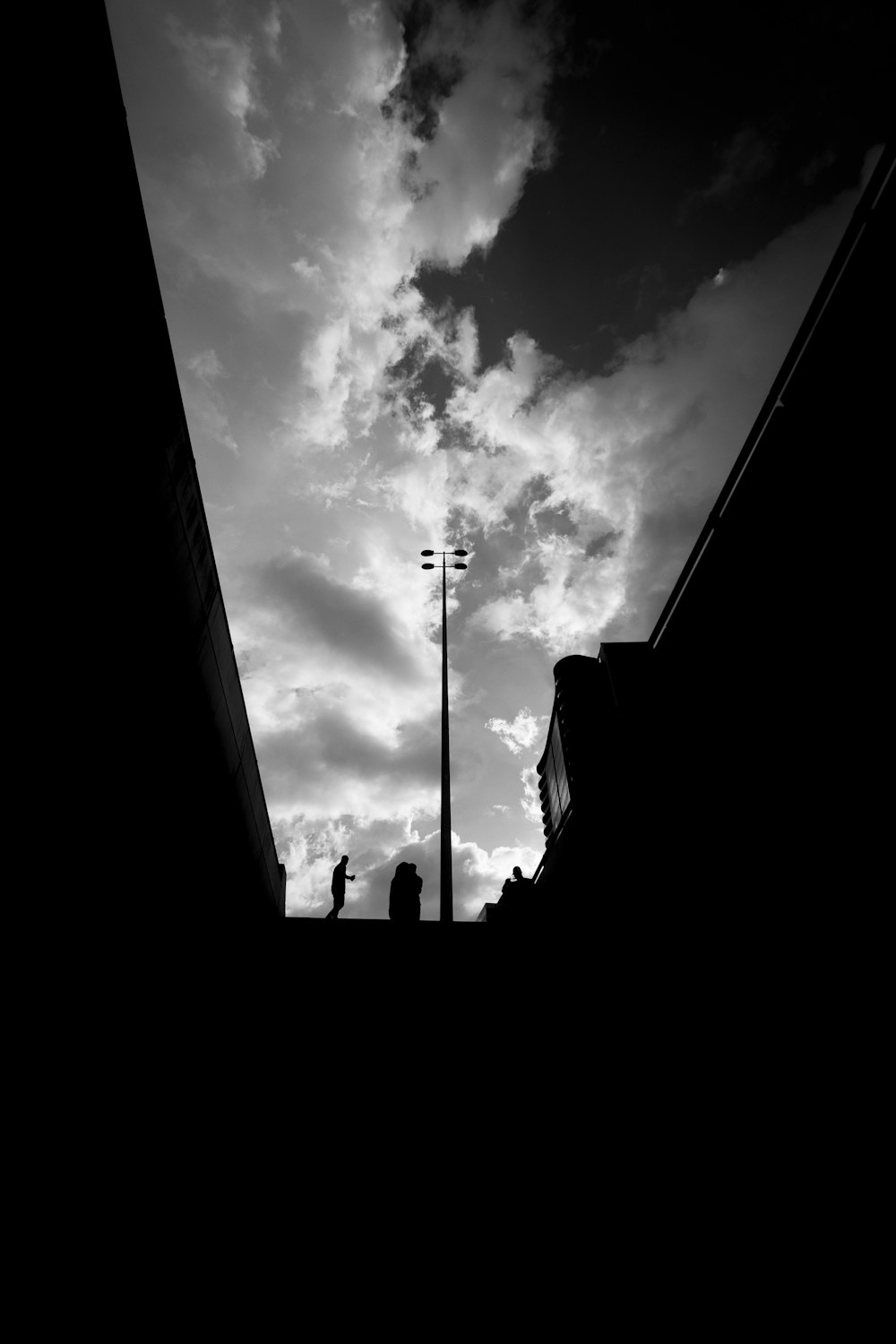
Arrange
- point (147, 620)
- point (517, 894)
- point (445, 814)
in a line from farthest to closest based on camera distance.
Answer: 1. point (517, 894)
2. point (445, 814)
3. point (147, 620)

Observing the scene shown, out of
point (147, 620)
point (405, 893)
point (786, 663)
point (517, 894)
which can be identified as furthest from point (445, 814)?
point (786, 663)

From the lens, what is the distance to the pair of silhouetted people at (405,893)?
10508 mm

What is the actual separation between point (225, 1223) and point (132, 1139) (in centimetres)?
100

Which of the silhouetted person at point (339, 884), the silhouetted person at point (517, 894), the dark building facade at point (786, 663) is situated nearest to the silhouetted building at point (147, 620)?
the silhouetted person at point (339, 884)

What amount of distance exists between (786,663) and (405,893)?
26.0 ft

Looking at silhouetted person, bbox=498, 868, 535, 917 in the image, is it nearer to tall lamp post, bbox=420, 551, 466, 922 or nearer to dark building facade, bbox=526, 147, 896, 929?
tall lamp post, bbox=420, 551, 466, 922

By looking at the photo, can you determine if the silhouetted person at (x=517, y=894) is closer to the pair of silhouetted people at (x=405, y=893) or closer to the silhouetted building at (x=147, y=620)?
the pair of silhouetted people at (x=405, y=893)

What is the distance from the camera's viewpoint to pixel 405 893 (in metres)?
10.6

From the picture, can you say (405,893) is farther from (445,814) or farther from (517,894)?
(517,894)

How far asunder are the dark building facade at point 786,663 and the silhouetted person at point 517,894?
4.60 metres

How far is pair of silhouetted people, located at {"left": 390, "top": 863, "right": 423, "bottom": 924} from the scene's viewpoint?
414 inches

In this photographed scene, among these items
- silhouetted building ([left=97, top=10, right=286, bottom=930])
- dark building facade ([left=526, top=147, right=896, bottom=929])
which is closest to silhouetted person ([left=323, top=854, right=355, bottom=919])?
silhouetted building ([left=97, top=10, right=286, bottom=930])

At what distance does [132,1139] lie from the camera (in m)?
4.56

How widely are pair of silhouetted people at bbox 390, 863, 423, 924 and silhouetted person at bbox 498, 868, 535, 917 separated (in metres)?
2.08
